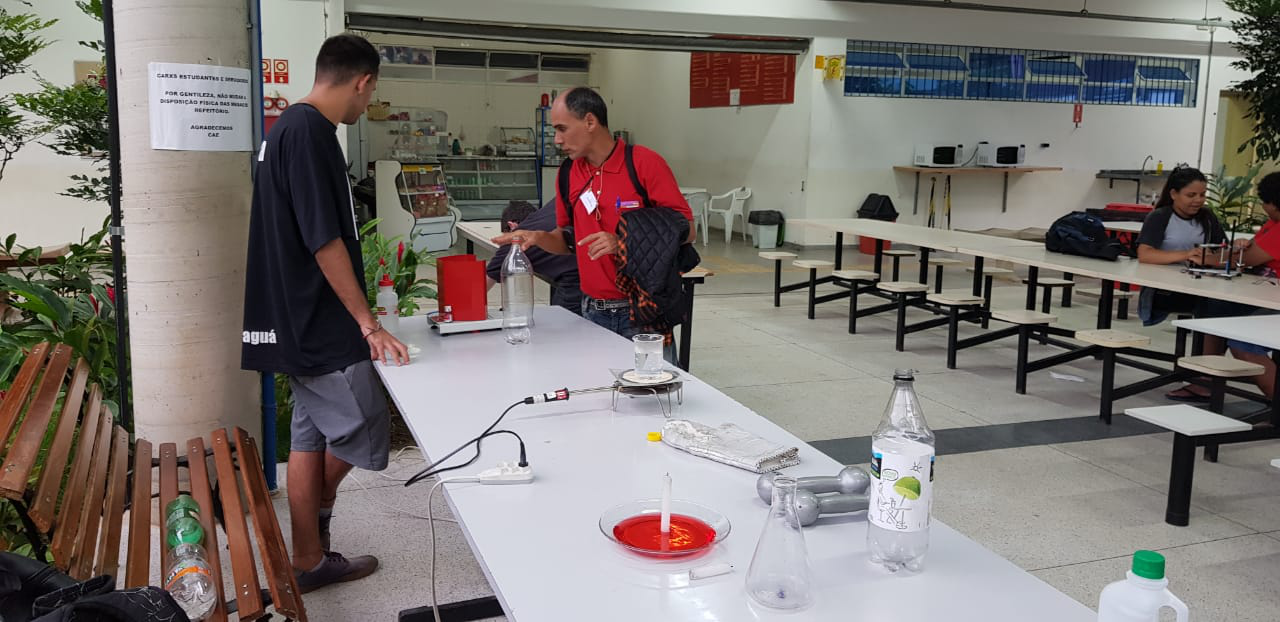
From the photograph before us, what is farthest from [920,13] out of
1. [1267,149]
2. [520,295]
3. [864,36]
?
[520,295]

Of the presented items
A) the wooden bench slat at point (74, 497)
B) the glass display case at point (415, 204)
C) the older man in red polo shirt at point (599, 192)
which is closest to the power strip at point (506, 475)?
the wooden bench slat at point (74, 497)

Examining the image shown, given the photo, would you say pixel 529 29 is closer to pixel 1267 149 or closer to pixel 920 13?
pixel 920 13

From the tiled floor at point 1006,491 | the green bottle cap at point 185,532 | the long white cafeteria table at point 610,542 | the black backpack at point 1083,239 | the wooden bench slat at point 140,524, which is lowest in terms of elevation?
the tiled floor at point 1006,491

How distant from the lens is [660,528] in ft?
5.52

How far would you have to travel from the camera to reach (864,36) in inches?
442

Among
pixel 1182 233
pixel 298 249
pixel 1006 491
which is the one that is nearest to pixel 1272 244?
pixel 1182 233

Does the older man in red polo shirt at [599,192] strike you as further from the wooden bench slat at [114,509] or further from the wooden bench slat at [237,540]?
the wooden bench slat at [114,509]

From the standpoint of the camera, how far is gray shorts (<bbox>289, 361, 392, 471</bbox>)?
9.02 feet

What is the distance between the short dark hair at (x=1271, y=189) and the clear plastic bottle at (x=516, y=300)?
14.2 ft

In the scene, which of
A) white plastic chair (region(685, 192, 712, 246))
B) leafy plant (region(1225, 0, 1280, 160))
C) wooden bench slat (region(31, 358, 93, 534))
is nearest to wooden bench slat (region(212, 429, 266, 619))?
wooden bench slat (region(31, 358, 93, 534))

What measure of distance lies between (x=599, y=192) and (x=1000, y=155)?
34.2 feet

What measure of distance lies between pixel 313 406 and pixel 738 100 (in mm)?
11757

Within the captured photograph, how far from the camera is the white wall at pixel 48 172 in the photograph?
955 cm

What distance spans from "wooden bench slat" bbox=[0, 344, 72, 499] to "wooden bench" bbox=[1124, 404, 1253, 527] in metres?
3.55
